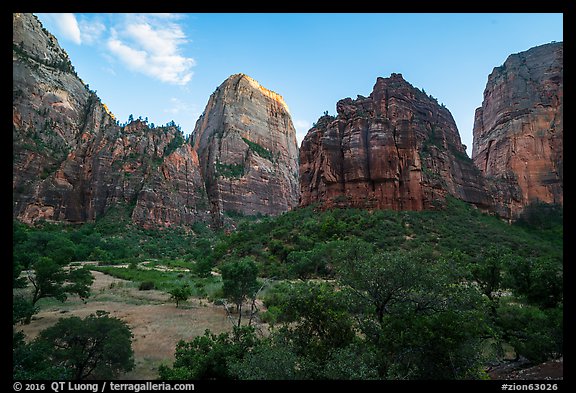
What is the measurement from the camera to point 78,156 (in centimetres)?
6228

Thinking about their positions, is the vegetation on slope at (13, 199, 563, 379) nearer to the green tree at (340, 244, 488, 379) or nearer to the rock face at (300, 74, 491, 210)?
the green tree at (340, 244, 488, 379)

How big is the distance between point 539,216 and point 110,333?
63718mm

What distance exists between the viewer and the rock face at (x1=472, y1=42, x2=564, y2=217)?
186 feet

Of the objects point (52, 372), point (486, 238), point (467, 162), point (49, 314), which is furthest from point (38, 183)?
point (467, 162)

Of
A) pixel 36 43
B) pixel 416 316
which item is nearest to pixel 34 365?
pixel 416 316

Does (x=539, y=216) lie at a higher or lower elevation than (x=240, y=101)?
lower

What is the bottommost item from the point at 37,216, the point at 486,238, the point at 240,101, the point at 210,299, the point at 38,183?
the point at 210,299

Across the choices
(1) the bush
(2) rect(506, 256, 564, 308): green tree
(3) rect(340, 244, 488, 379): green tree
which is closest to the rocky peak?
(1) the bush

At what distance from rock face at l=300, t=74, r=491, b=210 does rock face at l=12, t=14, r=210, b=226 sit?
3298 cm

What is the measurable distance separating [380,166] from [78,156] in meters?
59.6

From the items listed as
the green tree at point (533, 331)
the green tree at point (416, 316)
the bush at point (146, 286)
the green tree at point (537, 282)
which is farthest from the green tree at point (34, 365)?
the bush at point (146, 286)

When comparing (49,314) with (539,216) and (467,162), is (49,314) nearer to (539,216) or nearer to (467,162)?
(467,162)
